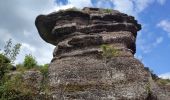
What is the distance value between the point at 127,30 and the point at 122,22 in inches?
40.2

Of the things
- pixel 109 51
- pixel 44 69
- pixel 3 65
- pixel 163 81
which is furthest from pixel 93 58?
pixel 3 65

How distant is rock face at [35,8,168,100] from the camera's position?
1051 inches

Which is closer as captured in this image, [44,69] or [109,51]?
[44,69]

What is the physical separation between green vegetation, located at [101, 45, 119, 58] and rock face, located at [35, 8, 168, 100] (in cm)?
23

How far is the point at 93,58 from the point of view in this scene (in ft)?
98.1

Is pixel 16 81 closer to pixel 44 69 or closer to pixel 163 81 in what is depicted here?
pixel 44 69

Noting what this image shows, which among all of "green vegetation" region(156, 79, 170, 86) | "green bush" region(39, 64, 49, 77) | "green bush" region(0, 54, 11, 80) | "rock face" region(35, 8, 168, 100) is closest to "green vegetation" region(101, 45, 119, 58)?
"rock face" region(35, 8, 168, 100)

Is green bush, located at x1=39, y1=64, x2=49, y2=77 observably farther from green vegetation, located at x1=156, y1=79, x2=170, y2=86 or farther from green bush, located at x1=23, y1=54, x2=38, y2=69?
Result: green vegetation, located at x1=156, y1=79, x2=170, y2=86

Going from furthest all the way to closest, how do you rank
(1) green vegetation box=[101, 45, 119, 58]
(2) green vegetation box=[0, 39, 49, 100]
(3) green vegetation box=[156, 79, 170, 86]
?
1. (3) green vegetation box=[156, 79, 170, 86]
2. (1) green vegetation box=[101, 45, 119, 58]
3. (2) green vegetation box=[0, 39, 49, 100]

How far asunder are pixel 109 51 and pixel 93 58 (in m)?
1.53

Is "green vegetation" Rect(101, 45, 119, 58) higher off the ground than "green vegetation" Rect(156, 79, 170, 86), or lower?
higher

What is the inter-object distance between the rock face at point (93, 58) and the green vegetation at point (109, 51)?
226 millimetres

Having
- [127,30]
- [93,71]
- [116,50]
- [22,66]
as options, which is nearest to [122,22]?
[127,30]

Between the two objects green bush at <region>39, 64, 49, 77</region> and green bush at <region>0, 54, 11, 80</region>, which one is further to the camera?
green bush at <region>39, 64, 49, 77</region>
